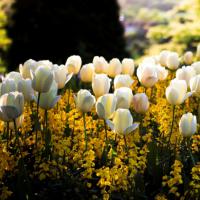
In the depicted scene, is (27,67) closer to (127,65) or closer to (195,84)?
(127,65)

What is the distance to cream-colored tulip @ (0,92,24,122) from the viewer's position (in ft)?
7.11

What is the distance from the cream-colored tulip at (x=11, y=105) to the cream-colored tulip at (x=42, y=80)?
0.14 metres

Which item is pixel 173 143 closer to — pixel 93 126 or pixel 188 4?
pixel 93 126

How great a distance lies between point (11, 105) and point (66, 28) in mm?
5886

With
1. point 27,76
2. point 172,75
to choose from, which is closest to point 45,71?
point 27,76

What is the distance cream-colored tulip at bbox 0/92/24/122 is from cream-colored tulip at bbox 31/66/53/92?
14cm

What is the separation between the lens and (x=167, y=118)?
2561mm

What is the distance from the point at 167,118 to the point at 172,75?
3.59ft

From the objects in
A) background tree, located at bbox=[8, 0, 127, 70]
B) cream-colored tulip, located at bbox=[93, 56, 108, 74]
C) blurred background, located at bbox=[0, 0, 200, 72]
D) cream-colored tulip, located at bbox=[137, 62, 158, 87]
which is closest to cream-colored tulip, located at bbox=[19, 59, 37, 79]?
cream-colored tulip, located at bbox=[93, 56, 108, 74]

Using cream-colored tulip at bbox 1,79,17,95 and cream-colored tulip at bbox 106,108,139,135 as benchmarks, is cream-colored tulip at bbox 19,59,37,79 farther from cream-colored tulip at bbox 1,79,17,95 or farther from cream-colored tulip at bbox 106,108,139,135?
cream-colored tulip at bbox 106,108,139,135

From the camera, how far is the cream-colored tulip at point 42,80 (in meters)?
2.30

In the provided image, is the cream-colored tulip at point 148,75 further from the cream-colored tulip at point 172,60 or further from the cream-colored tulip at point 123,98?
the cream-colored tulip at point 172,60

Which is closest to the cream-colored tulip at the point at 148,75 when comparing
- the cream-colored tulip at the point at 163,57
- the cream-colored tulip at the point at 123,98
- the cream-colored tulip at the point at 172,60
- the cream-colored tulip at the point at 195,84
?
the cream-colored tulip at the point at 195,84

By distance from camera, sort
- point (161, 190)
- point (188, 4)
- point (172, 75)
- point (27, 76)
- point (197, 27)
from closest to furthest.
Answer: point (161, 190) < point (27, 76) < point (172, 75) < point (197, 27) < point (188, 4)
